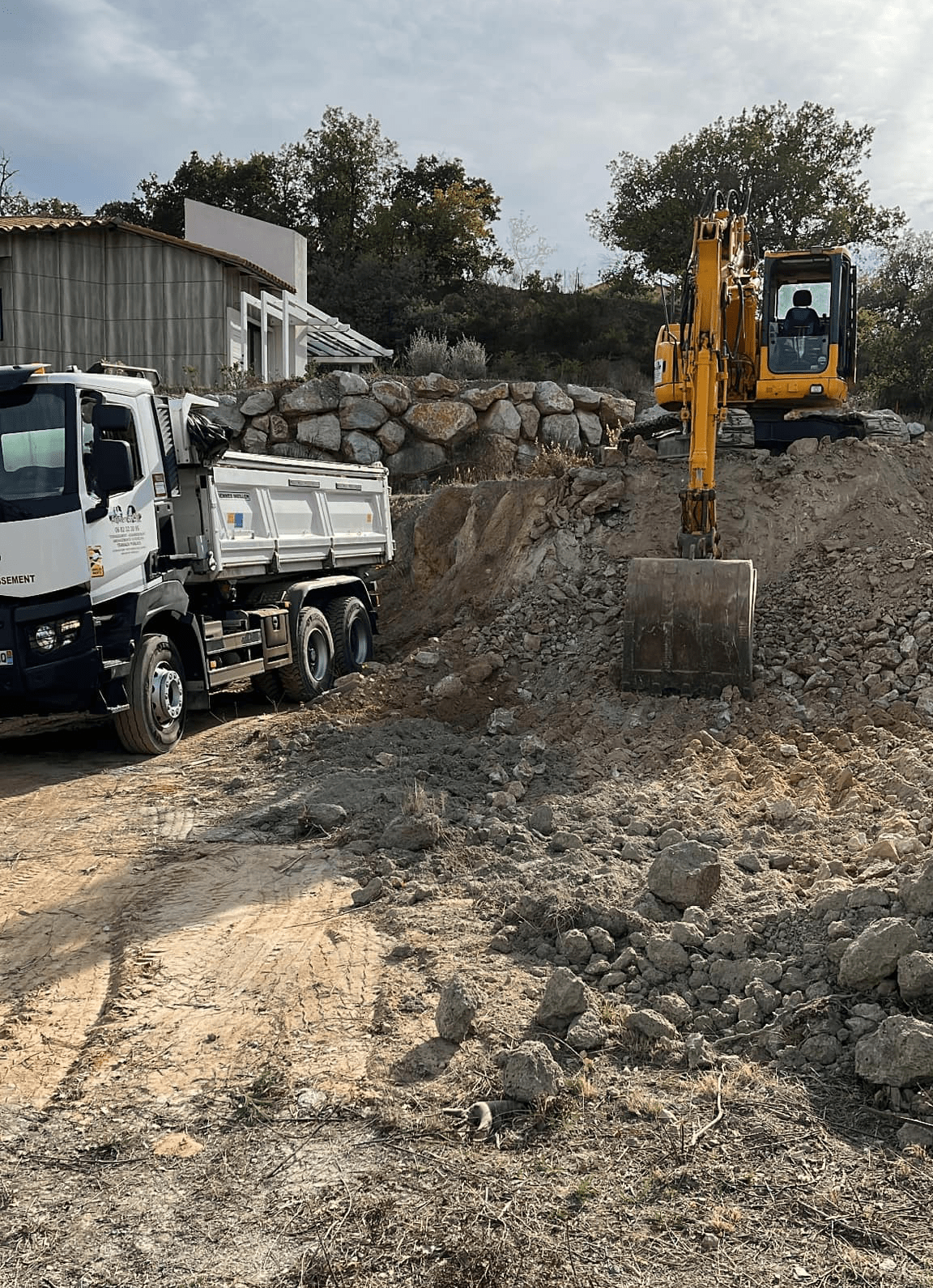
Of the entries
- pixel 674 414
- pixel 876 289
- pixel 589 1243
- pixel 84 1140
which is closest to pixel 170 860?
pixel 84 1140

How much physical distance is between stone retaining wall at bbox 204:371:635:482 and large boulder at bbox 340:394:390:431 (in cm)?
1

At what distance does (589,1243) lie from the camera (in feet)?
9.61

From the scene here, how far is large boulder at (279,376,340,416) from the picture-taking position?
19.1 meters

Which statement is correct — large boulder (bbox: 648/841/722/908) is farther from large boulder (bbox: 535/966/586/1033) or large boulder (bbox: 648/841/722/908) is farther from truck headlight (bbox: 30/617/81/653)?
→ truck headlight (bbox: 30/617/81/653)

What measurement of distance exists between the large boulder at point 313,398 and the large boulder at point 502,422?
8.96ft

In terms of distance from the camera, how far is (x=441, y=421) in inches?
754

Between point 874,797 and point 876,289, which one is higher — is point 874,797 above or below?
below

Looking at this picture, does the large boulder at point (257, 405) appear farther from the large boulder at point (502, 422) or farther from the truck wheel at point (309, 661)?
the truck wheel at point (309, 661)

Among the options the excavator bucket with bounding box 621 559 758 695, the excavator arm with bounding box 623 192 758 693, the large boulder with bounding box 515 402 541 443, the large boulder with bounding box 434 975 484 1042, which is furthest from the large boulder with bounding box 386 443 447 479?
the large boulder with bounding box 434 975 484 1042

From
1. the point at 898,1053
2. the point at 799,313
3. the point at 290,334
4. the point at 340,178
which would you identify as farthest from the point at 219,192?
the point at 898,1053

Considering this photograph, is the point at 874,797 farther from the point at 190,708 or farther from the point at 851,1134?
the point at 190,708

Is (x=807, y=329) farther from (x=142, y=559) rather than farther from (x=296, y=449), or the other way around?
(x=296, y=449)

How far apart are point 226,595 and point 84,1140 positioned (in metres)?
6.50

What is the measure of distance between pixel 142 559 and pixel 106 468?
0.80m
